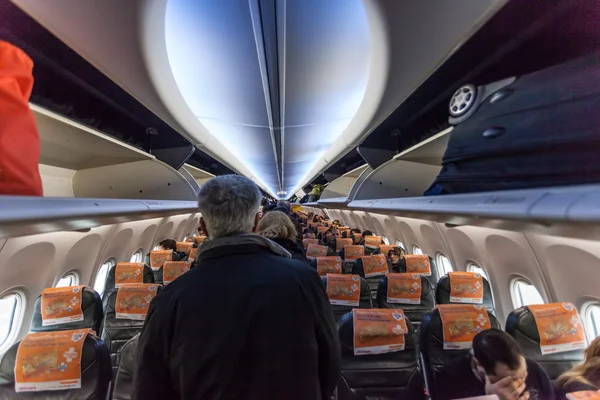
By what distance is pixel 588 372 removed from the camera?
1.97 meters

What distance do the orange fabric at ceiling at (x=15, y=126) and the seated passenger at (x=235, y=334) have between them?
25.0 inches

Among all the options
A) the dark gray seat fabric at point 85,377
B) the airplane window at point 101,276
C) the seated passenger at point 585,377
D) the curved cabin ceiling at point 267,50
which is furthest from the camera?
the airplane window at point 101,276

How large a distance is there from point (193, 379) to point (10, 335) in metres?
4.42

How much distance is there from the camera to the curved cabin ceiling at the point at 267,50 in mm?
1251

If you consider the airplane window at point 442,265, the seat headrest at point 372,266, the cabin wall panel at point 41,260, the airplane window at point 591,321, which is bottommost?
the airplane window at point 591,321

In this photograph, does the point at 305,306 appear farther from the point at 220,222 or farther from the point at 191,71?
the point at 191,71

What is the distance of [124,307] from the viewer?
10.3 ft

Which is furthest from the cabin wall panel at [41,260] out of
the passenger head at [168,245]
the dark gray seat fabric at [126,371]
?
the dark gray seat fabric at [126,371]

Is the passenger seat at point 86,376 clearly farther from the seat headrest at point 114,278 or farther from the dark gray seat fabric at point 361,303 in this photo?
the seat headrest at point 114,278

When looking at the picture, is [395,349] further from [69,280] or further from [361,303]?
[69,280]

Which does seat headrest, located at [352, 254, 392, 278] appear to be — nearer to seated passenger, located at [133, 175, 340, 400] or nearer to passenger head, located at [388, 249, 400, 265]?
passenger head, located at [388, 249, 400, 265]

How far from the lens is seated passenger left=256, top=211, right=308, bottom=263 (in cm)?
352

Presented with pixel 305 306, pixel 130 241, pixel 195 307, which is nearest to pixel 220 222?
pixel 195 307

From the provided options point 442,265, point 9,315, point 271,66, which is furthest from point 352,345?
point 442,265
